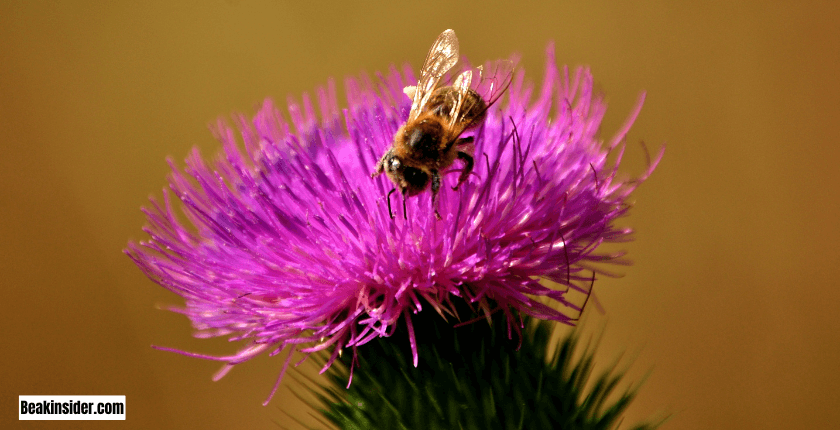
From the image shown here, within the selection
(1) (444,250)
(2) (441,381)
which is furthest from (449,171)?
(2) (441,381)

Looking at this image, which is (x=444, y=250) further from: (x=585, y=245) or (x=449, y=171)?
(x=585, y=245)

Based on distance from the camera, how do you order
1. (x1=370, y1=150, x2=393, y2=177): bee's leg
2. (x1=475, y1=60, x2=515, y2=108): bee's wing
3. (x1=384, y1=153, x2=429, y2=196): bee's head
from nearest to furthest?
(x1=384, y1=153, x2=429, y2=196): bee's head → (x1=370, y1=150, x2=393, y2=177): bee's leg → (x1=475, y1=60, x2=515, y2=108): bee's wing

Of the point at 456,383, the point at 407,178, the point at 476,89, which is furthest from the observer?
the point at 476,89

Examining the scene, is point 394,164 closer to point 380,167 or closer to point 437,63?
point 380,167

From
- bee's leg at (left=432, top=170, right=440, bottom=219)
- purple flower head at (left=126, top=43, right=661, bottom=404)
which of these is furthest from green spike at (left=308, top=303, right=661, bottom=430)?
bee's leg at (left=432, top=170, right=440, bottom=219)

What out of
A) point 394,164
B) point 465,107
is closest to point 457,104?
point 465,107

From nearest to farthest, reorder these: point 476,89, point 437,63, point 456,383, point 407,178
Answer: point 407,178
point 456,383
point 476,89
point 437,63

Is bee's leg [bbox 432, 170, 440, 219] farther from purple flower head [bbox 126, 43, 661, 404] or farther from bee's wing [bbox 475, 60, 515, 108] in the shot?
bee's wing [bbox 475, 60, 515, 108]
